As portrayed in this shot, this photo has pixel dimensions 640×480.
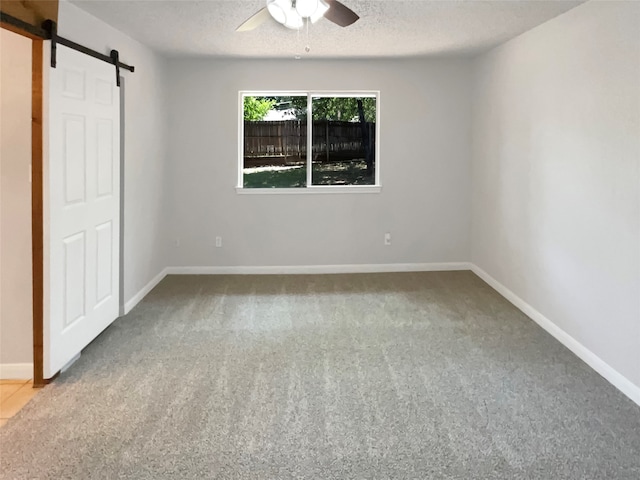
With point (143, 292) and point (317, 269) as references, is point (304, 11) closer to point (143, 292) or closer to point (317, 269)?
point (143, 292)

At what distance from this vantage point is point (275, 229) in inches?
248

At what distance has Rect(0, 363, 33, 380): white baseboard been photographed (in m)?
3.43

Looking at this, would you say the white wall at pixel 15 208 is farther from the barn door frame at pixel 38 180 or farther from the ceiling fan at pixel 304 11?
the ceiling fan at pixel 304 11

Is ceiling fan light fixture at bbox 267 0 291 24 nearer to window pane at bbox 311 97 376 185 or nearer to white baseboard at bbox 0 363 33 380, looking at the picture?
white baseboard at bbox 0 363 33 380

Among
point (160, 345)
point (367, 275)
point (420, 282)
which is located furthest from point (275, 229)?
point (160, 345)

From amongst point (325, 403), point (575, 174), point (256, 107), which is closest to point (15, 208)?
point (325, 403)

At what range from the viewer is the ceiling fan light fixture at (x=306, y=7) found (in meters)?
2.98

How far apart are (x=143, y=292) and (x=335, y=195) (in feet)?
7.65

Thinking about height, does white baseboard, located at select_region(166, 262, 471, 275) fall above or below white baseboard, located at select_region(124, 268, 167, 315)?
above

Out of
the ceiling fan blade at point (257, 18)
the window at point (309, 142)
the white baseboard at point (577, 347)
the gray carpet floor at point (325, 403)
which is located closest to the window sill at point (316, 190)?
the window at point (309, 142)

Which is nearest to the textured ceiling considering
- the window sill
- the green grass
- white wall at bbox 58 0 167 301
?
white wall at bbox 58 0 167 301

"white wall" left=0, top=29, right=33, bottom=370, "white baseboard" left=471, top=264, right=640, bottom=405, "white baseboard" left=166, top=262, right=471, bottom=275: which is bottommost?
"white baseboard" left=471, top=264, right=640, bottom=405

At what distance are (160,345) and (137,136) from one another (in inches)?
79.4

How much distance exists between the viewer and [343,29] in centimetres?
449
